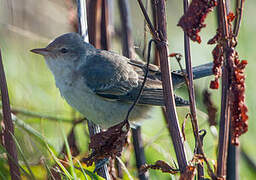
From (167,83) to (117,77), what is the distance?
1652 millimetres

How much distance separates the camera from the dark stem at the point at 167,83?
1.74 m

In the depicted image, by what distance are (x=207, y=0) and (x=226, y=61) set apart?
268mm

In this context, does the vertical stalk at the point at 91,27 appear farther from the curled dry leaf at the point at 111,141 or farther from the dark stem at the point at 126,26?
the curled dry leaf at the point at 111,141

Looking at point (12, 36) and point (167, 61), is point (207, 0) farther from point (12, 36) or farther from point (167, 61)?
point (12, 36)

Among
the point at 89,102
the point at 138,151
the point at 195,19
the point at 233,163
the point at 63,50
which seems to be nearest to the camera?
the point at 195,19

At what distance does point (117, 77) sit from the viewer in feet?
11.1

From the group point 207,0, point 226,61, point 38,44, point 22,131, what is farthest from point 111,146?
point 38,44

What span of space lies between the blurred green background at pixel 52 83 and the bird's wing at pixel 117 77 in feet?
0.80

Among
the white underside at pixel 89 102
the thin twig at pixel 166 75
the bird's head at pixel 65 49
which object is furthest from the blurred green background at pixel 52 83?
the thin twig at pixel 166 75

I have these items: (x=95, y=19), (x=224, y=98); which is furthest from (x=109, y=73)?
(x=224, y=98)

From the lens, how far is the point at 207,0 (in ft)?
5.29

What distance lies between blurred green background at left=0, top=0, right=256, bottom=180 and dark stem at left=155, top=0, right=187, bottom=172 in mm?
714

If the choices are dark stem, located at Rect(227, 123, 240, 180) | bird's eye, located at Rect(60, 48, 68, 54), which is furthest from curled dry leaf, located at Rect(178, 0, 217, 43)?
bird's eye, located at Rect(60, 48, 68, 54)

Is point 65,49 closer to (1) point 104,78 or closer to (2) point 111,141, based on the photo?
(1) point 104,78
